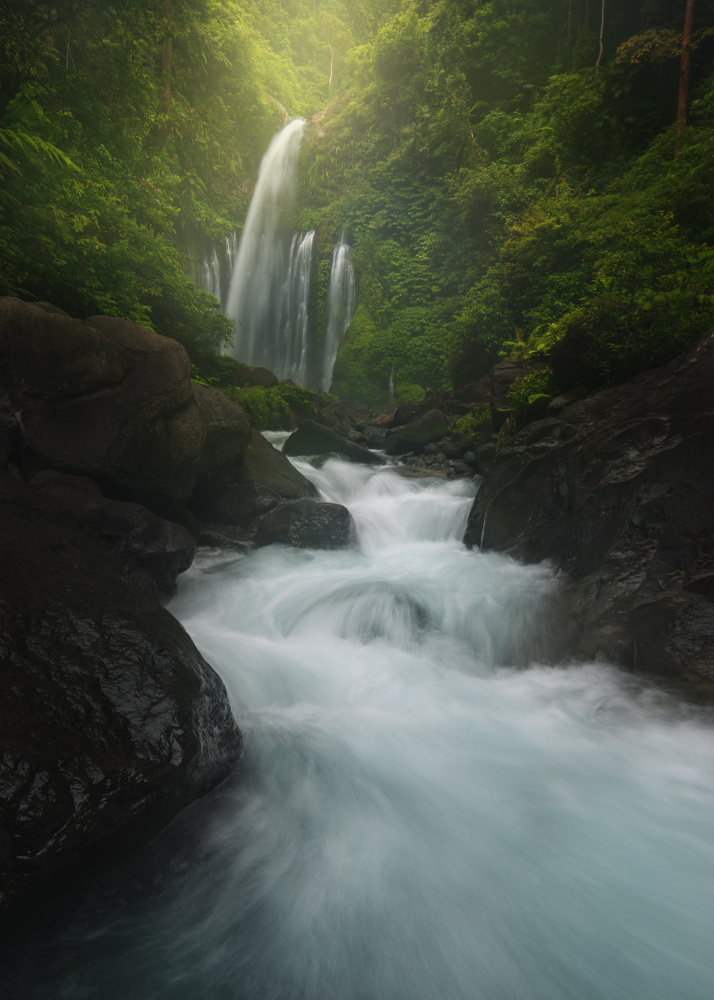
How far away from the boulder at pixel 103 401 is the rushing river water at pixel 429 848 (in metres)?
2.42

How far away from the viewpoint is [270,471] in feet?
26.2

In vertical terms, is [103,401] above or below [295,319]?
below

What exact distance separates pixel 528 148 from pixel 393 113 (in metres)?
10.1

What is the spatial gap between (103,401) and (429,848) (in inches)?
207

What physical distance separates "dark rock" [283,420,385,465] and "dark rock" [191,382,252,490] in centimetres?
408

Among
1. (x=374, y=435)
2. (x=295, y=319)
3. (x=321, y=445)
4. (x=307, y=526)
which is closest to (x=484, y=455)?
(x=321, y=445)

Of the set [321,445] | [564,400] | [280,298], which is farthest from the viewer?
[280,298]

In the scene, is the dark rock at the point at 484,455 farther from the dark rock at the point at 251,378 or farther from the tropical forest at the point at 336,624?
the dark rock at the point at 251,378

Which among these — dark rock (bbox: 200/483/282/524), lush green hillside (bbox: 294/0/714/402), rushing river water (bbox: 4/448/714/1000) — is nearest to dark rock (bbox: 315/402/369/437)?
lush green hillside (bbox: 294/0/714/402)

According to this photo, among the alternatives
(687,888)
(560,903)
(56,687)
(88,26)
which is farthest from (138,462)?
(88,26)

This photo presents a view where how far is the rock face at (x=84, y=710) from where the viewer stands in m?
1.71

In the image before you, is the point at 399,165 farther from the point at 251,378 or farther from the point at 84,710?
the point at 84,710

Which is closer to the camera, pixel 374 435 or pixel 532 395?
pixel 532 395

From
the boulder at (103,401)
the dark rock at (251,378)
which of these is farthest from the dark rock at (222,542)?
the dark rock at (251,378)
